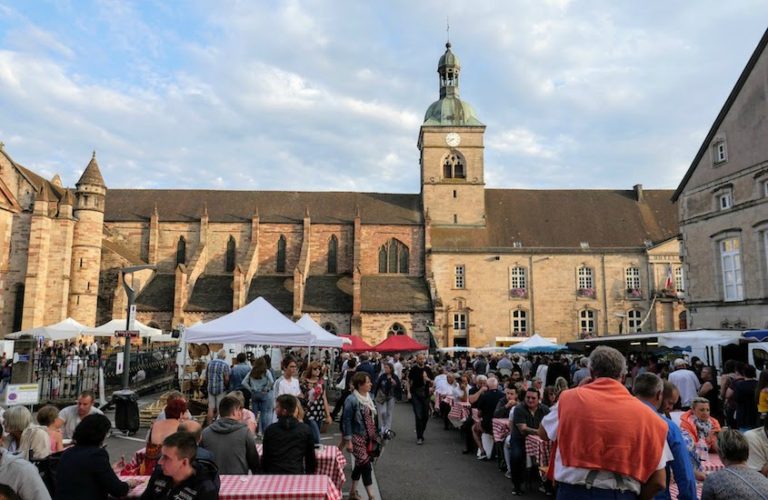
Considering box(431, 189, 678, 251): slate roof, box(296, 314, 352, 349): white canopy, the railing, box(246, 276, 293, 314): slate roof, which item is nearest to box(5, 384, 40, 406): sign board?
the railing

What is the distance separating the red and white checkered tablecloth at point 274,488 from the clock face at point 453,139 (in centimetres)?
4091

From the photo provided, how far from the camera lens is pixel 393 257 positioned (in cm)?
4394

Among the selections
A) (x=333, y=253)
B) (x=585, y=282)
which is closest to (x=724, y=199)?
(x=585, y=282)

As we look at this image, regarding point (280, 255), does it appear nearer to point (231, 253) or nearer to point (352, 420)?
point (231, 253)

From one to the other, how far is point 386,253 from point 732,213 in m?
25.7

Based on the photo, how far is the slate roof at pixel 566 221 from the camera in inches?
1682

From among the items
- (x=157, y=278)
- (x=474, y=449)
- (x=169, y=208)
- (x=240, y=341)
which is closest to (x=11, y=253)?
(x=157, y=278)

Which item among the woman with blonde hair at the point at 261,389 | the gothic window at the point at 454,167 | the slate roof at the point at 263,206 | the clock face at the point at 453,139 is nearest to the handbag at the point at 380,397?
the woman with blonde hair at the point at 261,389

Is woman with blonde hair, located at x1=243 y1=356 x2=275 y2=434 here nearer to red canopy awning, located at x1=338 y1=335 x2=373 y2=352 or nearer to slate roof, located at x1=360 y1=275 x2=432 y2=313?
red canopy awning, located at x1=338 y1=335 x2=373 y2=352

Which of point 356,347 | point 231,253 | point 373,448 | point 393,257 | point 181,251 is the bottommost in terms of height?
point 373,448

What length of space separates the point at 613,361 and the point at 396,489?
6.22 m

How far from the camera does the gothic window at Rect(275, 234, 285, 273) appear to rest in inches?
1750

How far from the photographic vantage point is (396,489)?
9.02m

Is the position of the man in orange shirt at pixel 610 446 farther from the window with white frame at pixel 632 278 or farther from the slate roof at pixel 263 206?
the window with white frame at pixel 632 278
